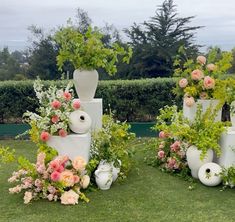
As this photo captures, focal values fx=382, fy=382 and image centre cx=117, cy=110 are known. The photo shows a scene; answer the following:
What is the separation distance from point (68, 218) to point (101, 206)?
1.22ft

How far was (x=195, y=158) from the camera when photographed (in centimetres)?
400

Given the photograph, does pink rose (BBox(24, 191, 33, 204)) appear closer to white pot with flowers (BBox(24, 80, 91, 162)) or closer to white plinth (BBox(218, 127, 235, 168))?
white pot with flowers (BBox(24, 80, 91, 162))

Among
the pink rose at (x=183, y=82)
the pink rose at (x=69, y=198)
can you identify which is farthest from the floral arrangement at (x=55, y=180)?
the pink rose at (x=183, y=82)

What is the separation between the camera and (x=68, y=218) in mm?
3121

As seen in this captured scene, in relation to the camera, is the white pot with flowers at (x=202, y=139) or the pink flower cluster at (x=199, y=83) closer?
the white pot with flowers at (x=202, y=139)

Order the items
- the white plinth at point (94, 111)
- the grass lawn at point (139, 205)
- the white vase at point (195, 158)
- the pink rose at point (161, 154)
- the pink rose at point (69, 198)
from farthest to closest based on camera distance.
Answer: the pink rose at point (161, 154) → the white plinth at point (94, 111) → the white vase at point (195, 158) → the pink rose at point (69, 198) → the grass lawn at point (139, 205)

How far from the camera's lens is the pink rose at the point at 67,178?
3482 millimetres

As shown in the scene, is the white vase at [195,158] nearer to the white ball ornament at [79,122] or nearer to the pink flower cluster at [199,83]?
the pink flower cluster at [199,83]

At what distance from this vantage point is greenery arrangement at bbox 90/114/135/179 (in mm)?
3939

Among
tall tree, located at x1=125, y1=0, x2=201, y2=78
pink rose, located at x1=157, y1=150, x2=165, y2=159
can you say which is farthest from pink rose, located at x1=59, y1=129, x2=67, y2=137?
tall tree, located at x1=125, y1=0, x2=201, y2=78

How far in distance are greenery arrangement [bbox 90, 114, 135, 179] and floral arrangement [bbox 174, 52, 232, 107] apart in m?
0.83

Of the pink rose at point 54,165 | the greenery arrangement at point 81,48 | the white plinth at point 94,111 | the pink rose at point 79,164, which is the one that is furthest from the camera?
the white plinth at point 94,111

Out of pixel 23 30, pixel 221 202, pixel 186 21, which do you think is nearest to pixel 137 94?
pixel 221 202

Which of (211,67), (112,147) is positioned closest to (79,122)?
(112,147)
